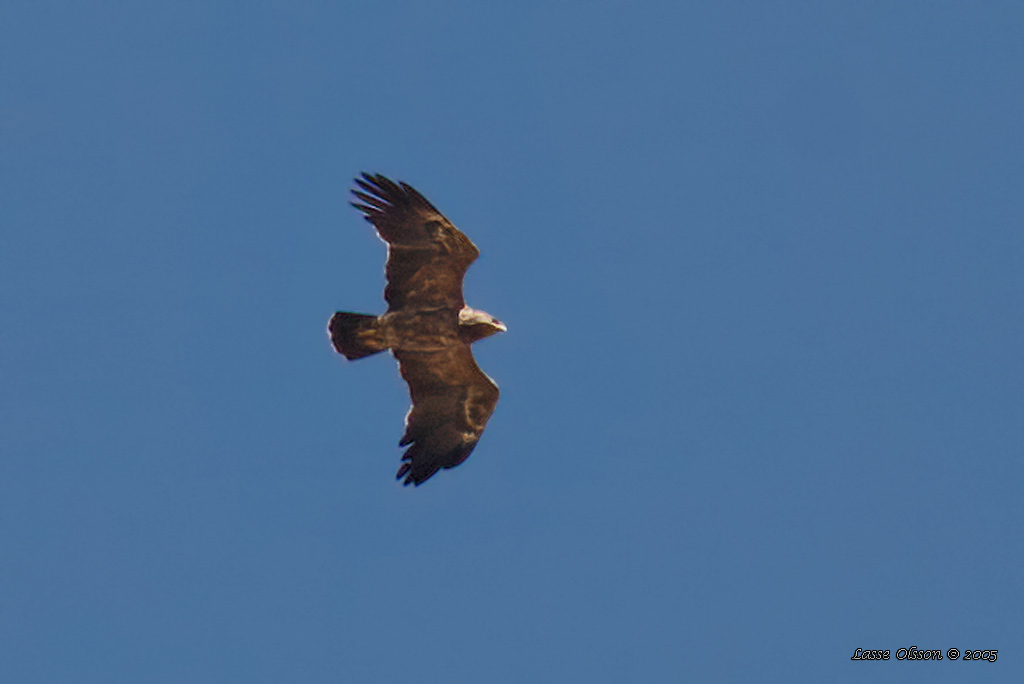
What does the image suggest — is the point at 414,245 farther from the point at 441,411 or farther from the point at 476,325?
the point at 441,411

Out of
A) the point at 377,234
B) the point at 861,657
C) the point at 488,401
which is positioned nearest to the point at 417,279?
the point at 377,234

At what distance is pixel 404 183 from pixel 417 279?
1265 millimetres

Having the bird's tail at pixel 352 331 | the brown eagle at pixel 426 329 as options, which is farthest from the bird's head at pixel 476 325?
the bird's tail at pixel 352 331

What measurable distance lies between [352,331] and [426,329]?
932 mm

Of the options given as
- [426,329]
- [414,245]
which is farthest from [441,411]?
[414,245]

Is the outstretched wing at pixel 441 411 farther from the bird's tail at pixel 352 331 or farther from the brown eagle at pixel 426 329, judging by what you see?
the bird's tail at pixel 352 331

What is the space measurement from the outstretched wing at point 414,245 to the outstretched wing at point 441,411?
97cm

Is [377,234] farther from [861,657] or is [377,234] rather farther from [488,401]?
[861,657]

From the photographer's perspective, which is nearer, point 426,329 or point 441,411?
point 426,329

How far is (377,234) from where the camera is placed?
17.6 meters

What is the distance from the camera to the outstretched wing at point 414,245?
57.3ft

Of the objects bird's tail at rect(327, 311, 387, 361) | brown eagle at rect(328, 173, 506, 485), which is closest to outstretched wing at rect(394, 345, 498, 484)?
brown eagle at rect(328, 173, 506, 485)

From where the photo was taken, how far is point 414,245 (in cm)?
1769

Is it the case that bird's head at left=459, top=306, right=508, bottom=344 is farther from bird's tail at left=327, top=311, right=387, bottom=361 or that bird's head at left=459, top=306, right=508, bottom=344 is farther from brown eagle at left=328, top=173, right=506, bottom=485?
bird's tail at left=327, top=311, right=387, bottom=361
